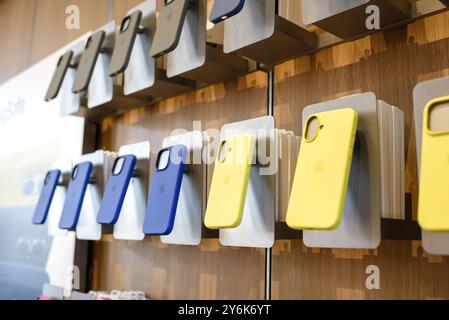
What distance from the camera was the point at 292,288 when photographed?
109cm

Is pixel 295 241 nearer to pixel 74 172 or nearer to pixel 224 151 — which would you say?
pixel 224 151

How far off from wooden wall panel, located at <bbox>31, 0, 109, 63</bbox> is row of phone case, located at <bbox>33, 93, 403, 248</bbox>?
2.69 ft

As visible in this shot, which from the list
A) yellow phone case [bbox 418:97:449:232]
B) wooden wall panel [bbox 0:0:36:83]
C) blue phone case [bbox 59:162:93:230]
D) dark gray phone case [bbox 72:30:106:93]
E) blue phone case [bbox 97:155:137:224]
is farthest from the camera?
wooden wall panel [bbox 0:0:36:83]

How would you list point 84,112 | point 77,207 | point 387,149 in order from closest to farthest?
point 387,149, point 77,207, point 84,112

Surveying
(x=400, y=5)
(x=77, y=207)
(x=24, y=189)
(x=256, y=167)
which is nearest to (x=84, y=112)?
(x=77, y=207)

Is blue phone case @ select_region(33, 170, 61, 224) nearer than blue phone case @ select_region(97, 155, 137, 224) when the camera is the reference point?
No

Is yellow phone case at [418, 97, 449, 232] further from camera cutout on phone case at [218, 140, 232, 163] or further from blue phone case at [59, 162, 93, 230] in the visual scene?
blue phone case at [59, 162, 93, 230]

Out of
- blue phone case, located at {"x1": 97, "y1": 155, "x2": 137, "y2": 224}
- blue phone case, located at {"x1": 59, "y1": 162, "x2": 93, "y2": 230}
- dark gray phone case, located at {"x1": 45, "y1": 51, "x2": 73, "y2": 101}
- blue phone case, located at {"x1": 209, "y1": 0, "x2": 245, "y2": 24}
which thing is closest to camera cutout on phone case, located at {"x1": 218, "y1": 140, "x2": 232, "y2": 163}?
blue phone case, located at {"x1": 209, "y1": 0, "x2": 245, "y2": 24}

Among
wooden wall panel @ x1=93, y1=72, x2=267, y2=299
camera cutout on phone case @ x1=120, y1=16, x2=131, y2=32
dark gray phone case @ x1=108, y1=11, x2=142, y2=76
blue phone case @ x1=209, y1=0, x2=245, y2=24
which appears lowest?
wooden wall panel @ x1=93, y1=72, x2=267, y2=299

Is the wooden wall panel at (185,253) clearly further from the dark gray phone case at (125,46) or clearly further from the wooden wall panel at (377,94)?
the dark gray phone case at (125,46)

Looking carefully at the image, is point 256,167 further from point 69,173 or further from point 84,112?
point 84,112

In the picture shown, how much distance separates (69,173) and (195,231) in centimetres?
63

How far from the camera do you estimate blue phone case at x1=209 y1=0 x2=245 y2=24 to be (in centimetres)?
96

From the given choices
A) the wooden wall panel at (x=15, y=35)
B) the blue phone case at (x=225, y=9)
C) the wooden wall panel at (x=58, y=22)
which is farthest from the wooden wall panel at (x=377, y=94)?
the wooden wall panel at (x=15, y=35)
